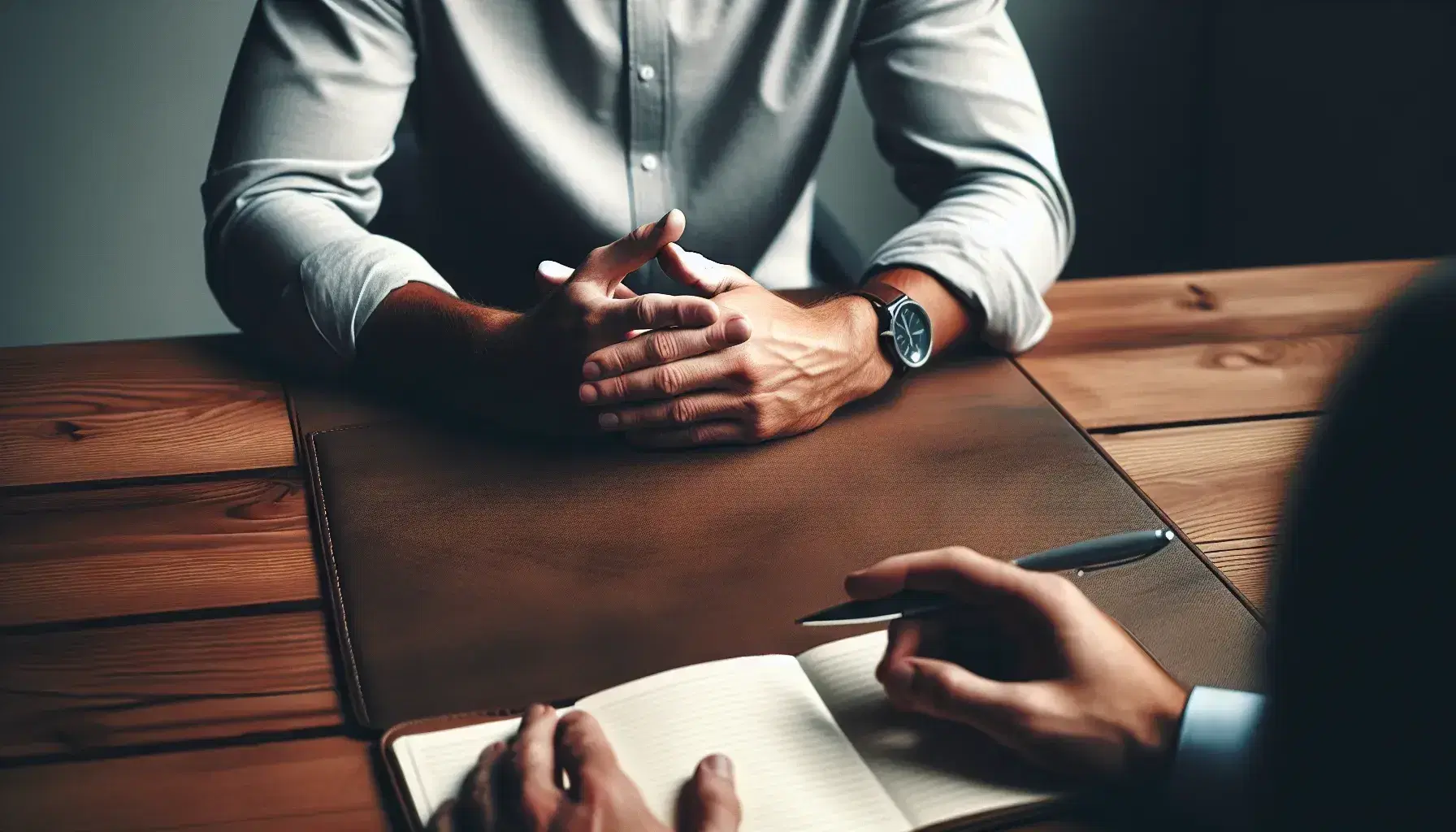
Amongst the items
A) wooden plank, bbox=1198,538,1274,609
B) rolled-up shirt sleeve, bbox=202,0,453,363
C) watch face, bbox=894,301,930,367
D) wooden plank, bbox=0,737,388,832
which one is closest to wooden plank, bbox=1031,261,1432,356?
watch face, bbox=894,301,930,367

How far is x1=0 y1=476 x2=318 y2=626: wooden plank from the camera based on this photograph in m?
0.71

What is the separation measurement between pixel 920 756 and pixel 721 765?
0.10m

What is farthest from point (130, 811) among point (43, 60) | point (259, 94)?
point (43, 60)

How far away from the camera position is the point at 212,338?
1090 mm

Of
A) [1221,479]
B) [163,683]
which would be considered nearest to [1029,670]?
[1221,479]

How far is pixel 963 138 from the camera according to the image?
1268mm

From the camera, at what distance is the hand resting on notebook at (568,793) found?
1.64 feet

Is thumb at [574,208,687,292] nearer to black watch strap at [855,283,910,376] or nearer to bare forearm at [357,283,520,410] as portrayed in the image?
bare forearm at [357,283,520,410]

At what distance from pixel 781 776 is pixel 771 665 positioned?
86 millimetres

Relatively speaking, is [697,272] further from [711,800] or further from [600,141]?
[711,800]

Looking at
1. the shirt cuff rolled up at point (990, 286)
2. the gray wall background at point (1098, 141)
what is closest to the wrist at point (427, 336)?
the shirt cuff rolled up at point (990, 286)

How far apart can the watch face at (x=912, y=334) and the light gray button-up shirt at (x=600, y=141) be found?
2.4 inches

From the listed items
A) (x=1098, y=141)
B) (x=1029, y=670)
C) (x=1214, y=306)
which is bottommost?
(x=1098, y=141)

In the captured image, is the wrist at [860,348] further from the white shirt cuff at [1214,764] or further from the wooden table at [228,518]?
the white shirt cuff at [1214,764]
